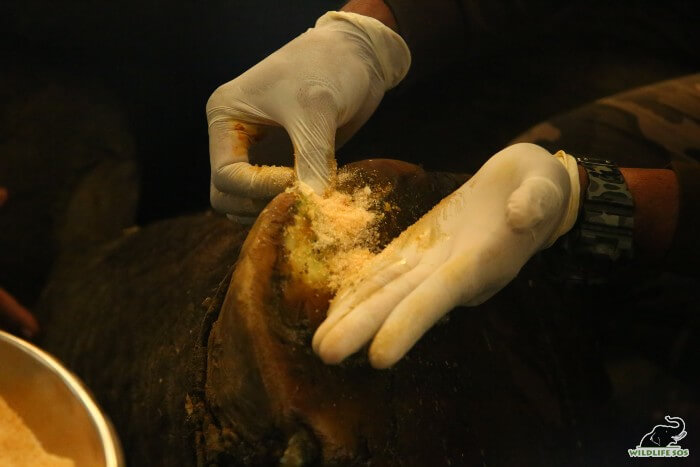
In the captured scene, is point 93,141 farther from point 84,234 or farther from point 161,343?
point 161,343

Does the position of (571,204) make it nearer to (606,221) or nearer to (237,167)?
(606,221)

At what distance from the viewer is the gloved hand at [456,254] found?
2.25 feet

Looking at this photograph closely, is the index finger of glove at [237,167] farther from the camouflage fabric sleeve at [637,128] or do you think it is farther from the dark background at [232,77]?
the camouflage fabric sleeve at [637,128]

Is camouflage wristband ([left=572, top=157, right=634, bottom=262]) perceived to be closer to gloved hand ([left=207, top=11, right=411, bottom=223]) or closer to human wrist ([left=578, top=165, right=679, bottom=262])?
human wrist ([left=578, top=165, right=679, bottom=262])

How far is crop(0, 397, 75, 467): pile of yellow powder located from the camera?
90 centimetres

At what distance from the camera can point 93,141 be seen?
3.63 feet

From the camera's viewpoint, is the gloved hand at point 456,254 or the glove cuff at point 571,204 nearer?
the gloved hand at point 456,254

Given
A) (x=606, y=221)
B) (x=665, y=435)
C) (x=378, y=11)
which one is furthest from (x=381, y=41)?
(x=665, y=435)

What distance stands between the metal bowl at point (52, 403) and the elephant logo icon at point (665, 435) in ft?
2.84

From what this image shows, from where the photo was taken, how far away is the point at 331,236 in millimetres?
786

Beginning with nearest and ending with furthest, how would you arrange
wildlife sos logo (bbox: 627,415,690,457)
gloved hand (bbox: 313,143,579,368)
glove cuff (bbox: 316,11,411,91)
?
gloved hand (bbox: 313,143,579,368) < wildlife sos logo (bbox: 627,415,690,457) < glove cuff (bbox: 316,11,411,91)

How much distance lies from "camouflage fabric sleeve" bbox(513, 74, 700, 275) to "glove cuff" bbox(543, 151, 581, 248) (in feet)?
0.42

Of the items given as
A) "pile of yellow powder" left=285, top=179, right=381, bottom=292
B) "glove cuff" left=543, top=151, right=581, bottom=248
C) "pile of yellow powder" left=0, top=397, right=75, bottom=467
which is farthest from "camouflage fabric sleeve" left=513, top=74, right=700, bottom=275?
"pile of yellow powder" left=0, top=397, right=75, bottom=467

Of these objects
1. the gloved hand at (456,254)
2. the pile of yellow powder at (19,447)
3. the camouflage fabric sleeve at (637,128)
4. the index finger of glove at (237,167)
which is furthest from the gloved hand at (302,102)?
the pile of yellow powder at (19,447)
